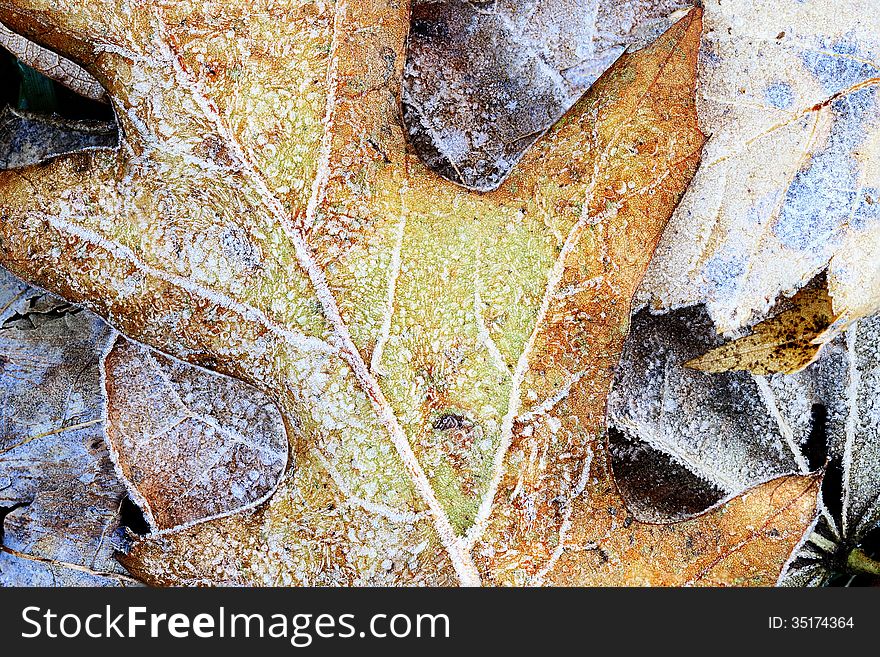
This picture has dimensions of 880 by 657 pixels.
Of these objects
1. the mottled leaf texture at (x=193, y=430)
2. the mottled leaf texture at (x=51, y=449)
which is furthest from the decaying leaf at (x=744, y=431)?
the mottled leaf texture at (x=51, y=449)

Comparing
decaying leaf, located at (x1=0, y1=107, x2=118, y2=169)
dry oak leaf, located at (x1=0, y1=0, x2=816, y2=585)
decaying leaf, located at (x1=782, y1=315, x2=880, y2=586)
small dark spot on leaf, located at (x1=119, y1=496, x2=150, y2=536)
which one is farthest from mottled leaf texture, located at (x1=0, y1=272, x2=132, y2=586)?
decaying leaf, located at (x1=782, y1=315, x2=880, y2=586)

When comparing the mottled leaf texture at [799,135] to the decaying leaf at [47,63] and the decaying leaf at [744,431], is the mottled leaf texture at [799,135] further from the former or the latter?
the decaying leaf at [47,63]

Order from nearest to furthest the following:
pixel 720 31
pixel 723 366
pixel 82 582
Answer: pixel 720 31, pixel 723 366, pixel 82 582

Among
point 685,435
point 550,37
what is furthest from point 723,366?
point 550,37

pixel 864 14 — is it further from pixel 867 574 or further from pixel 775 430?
pixel 867 574

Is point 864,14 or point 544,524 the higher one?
point 864,14

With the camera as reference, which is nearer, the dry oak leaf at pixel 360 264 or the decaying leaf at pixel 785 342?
the dry oak leaf at pixel 360 264

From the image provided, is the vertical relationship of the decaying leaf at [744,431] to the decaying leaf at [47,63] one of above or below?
below
